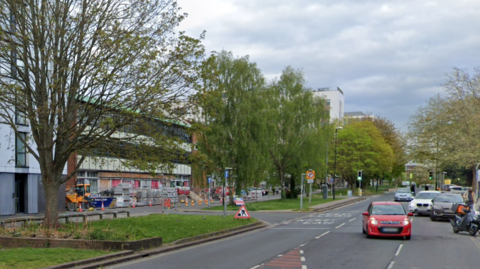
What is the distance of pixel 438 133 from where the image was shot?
46406 millimetres

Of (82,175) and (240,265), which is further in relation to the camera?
(82,175)

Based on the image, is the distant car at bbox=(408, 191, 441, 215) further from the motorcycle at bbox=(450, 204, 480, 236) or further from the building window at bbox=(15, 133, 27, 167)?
the building window at bbox=(15, 133, 27, 167)

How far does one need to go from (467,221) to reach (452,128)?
2609 centimetres

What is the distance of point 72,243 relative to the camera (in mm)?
14875

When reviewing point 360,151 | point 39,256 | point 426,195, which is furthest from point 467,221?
point 360,151

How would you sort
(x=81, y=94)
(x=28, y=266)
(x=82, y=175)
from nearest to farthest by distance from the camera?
(x=28, y=266)
(x=81, y=94)
(x=82, y=175)

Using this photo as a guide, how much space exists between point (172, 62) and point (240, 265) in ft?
30.1

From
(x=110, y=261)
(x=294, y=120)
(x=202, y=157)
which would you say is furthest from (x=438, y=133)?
(x=110, y=261)

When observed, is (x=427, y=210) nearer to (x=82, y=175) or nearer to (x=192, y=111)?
(x=192, y=111)

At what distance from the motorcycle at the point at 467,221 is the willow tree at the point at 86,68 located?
12.5 meters

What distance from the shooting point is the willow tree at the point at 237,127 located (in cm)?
4097

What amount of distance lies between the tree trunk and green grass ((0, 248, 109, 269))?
13.6 feet

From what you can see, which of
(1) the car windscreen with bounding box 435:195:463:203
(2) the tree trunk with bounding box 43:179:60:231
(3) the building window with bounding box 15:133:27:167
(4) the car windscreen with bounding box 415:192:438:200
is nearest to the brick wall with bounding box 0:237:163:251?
(2) the tree trunk with bounding box 43:179:60:231

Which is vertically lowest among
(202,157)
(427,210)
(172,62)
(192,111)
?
(427,210)
